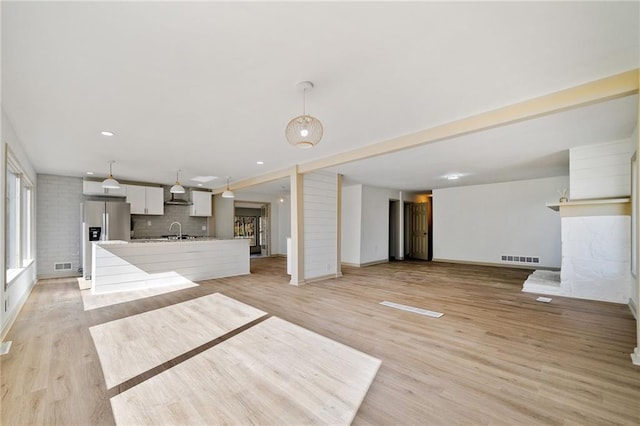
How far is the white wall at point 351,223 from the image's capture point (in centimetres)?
821

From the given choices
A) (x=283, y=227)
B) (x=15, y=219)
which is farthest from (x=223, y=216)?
(x=15, y=219)

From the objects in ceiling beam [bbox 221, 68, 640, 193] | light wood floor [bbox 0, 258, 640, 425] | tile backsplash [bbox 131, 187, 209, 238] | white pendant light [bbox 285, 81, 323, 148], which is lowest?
light wood floor [bbox 0, 258, 640, 425]

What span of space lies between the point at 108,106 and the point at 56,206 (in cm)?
566

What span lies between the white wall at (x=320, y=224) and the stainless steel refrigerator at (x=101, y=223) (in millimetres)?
4723

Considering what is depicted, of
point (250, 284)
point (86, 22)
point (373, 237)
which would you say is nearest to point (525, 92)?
point (86, 22)

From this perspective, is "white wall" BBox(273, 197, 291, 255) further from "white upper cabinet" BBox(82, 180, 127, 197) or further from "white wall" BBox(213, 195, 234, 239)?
"white upper cabinet" BBox(82, 180, 127, 197)

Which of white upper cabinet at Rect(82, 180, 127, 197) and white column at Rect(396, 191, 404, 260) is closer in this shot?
white upper cabinet at Rect(82, 180, 127, 197)

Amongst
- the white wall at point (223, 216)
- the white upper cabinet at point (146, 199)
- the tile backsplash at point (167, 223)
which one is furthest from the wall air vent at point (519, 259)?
the white upper cabinet at point (146, 199)

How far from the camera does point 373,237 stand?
344 inches

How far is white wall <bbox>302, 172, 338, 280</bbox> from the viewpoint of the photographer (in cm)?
611

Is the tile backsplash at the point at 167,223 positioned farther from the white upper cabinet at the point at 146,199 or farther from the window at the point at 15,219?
the window at the point at 15,219

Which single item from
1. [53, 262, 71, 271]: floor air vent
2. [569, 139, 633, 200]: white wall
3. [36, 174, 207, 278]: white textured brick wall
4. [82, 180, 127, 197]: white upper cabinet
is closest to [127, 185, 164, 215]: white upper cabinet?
[82, 180, 127, 197]: white upper cabinet

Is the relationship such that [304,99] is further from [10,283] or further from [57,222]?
[57,222]

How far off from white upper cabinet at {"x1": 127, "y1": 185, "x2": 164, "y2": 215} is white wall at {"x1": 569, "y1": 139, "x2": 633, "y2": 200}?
30.7 feet
